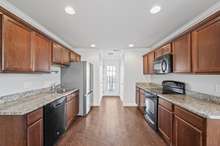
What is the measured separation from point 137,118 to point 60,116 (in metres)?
2.54

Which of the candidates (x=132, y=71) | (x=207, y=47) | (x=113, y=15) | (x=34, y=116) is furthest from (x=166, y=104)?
(x=132, y=71)

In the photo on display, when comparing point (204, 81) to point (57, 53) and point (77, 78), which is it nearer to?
point (57, 53)

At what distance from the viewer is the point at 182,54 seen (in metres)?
2.98

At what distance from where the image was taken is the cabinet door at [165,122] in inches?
110

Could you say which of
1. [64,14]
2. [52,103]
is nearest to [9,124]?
[52,103]

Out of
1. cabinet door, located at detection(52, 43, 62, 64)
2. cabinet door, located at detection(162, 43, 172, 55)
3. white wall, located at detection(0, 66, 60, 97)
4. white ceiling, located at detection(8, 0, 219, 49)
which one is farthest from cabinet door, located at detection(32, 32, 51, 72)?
cabinet door, located at detection(162, 43, 172, 55)

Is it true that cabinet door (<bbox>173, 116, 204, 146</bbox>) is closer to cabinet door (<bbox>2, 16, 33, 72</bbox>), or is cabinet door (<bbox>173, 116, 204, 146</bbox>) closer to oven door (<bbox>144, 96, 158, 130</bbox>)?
oven door (<bbox>144, 96, 158, 130</bbox>)

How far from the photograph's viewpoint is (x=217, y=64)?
2.04m

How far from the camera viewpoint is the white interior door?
10.5 metres

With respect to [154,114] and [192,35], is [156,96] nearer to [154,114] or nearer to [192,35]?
[154,114]

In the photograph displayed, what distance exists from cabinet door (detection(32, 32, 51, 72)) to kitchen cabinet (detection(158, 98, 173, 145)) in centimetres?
241

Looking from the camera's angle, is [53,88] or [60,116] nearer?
[60,116]

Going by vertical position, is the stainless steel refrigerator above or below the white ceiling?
below

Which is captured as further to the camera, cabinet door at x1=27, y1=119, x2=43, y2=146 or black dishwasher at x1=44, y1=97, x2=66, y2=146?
black dishwasher at x1=44, y1=97, x2=66, y2=146
